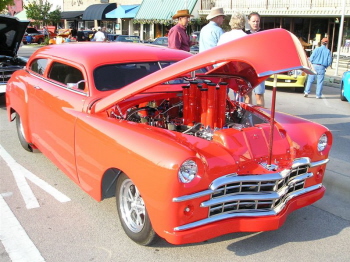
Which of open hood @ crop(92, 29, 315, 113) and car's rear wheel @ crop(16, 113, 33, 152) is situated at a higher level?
open hood @ crop(92, 29, 315, 113)

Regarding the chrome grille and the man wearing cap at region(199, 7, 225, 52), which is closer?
the chrome grille

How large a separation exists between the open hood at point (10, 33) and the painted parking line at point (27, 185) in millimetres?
4578

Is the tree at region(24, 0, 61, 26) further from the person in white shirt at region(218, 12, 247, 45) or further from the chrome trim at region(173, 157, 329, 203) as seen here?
the chrome trim at region(173, 157, 329, 203)

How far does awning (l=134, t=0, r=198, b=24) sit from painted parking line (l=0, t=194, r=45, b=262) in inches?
999

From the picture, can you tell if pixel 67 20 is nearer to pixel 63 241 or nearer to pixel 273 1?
pixel 273 1

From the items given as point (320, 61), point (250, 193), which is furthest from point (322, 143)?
point (320, 61)

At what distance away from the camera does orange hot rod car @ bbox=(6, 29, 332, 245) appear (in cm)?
285

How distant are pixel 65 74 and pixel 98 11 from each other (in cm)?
3302

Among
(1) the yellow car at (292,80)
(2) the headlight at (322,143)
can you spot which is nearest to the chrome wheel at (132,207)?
(2) the headlight at (322,143)

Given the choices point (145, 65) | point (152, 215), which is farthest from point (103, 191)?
point (145, 65)

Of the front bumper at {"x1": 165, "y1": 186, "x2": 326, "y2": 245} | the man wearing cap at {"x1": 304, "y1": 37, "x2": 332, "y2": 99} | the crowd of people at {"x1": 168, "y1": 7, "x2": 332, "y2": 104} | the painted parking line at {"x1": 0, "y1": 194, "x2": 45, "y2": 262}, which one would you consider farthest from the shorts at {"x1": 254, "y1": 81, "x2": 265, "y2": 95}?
the man wearing cap at {"x1": 304, "y1": 37, "x2": 332, "y2": 99}

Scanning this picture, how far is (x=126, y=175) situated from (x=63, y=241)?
2.67 ft

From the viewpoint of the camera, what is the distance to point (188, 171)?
2.84 meters

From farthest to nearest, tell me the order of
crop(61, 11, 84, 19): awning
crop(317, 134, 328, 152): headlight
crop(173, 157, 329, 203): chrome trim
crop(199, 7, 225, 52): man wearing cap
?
1. crop(61, 11, 84, 19): awning
2. crop(199, 7, 225, 52): man wearing cap
3. crop(317, 134, 328, 152): headlight
4. crop(173, 157, 329, 203): chrome trim
